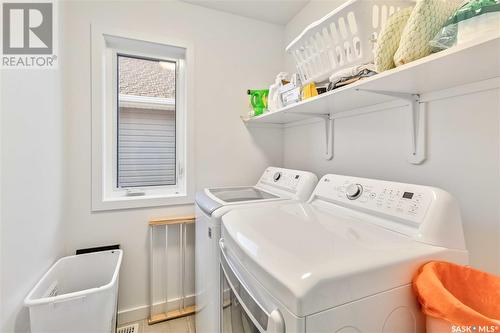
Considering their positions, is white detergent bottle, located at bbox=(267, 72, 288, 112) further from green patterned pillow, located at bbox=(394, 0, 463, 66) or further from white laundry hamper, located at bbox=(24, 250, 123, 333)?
white laundry hamper, located at bbox=(24, 250, 123, 333)

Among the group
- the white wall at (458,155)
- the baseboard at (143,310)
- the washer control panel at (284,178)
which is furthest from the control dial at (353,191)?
the baseboard at (143,310)

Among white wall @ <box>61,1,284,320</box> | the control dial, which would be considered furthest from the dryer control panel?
white wall @ <box>61,1,284,320</box>

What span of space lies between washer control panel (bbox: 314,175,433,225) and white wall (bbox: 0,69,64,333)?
1.44 meters

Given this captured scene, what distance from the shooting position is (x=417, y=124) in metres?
1.08

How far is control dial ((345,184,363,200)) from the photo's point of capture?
1.07 m

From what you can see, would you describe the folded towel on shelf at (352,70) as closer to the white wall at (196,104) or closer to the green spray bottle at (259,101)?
the green spray bottle at (259,101)

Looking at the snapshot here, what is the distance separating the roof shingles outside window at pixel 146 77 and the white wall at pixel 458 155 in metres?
1.55

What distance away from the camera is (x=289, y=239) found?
0.77 m

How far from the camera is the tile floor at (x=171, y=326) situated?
1.69 m

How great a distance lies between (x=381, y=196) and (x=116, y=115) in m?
1.90

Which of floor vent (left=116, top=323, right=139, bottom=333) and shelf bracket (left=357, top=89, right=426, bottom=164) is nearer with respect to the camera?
shelf bracket (left=357, top=89, right=426, bottom=164)

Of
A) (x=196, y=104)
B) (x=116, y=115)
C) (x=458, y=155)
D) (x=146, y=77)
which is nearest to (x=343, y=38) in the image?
(x=458, y=155)

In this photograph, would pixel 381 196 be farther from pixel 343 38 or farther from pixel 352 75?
pixel 343 38

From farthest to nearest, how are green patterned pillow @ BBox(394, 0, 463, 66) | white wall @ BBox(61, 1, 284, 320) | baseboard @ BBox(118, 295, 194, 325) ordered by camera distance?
baseboard @ BBox(118, 295, 194, 325), white wall @ BBox(61, 1, 284, 320), green patterned pillow @ BBox(394, 0, 463, 66)
